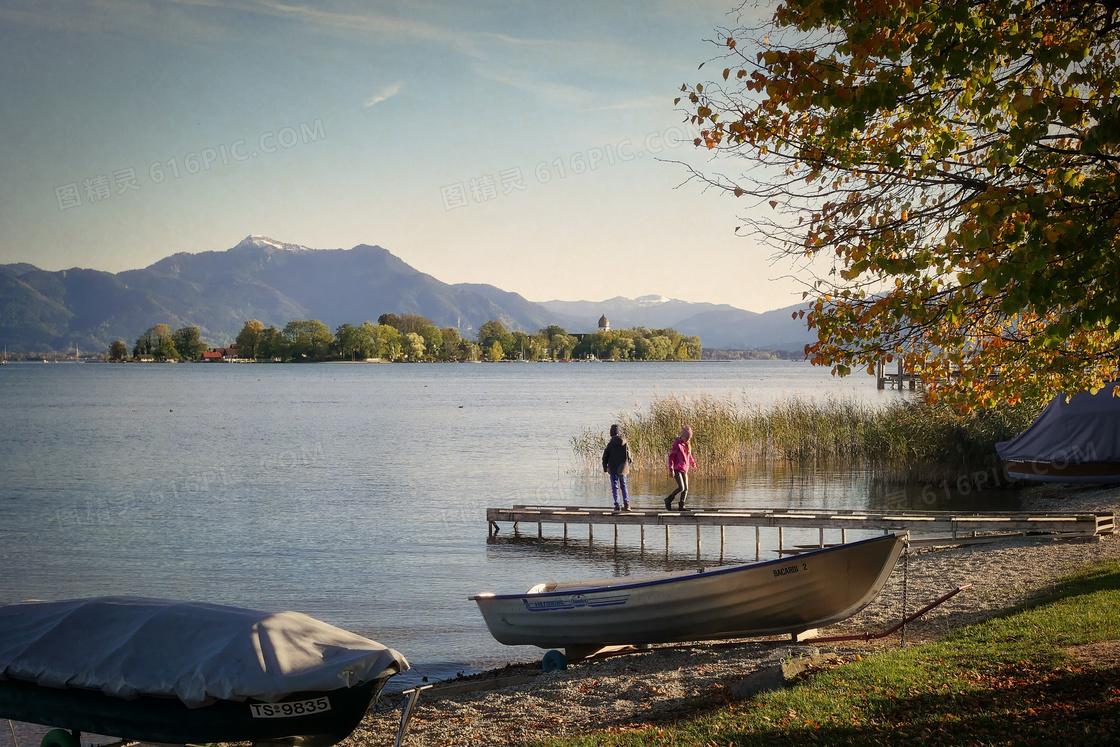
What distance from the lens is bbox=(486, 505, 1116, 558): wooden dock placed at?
17.4 m

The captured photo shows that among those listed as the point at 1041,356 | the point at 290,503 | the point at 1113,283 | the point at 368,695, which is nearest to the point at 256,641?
the point at 368,695

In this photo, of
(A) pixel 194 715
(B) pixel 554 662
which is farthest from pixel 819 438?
(A) pixel 194 715

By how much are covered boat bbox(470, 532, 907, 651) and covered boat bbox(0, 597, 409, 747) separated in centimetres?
456

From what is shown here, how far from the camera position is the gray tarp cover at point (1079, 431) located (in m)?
22.1

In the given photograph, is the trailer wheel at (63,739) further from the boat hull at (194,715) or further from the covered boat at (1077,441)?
the covered boat at (1077,441)

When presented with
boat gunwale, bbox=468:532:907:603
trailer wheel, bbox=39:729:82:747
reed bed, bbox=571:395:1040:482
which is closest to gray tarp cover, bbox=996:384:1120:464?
reed bed, bbox=571:395:1040:482

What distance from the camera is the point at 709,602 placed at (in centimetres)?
1148

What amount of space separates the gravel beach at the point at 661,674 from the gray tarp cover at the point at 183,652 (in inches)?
72.1

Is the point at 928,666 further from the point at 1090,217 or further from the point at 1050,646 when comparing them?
the point at 1090,217

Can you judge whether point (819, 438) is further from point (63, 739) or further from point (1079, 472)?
Answer: point (63, 739)

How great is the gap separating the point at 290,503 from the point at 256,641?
23067 millimetres

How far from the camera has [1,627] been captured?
7945 millimetres

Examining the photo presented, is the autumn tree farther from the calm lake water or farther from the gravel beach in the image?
the calm lake water

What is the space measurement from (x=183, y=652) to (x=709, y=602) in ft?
22.8
